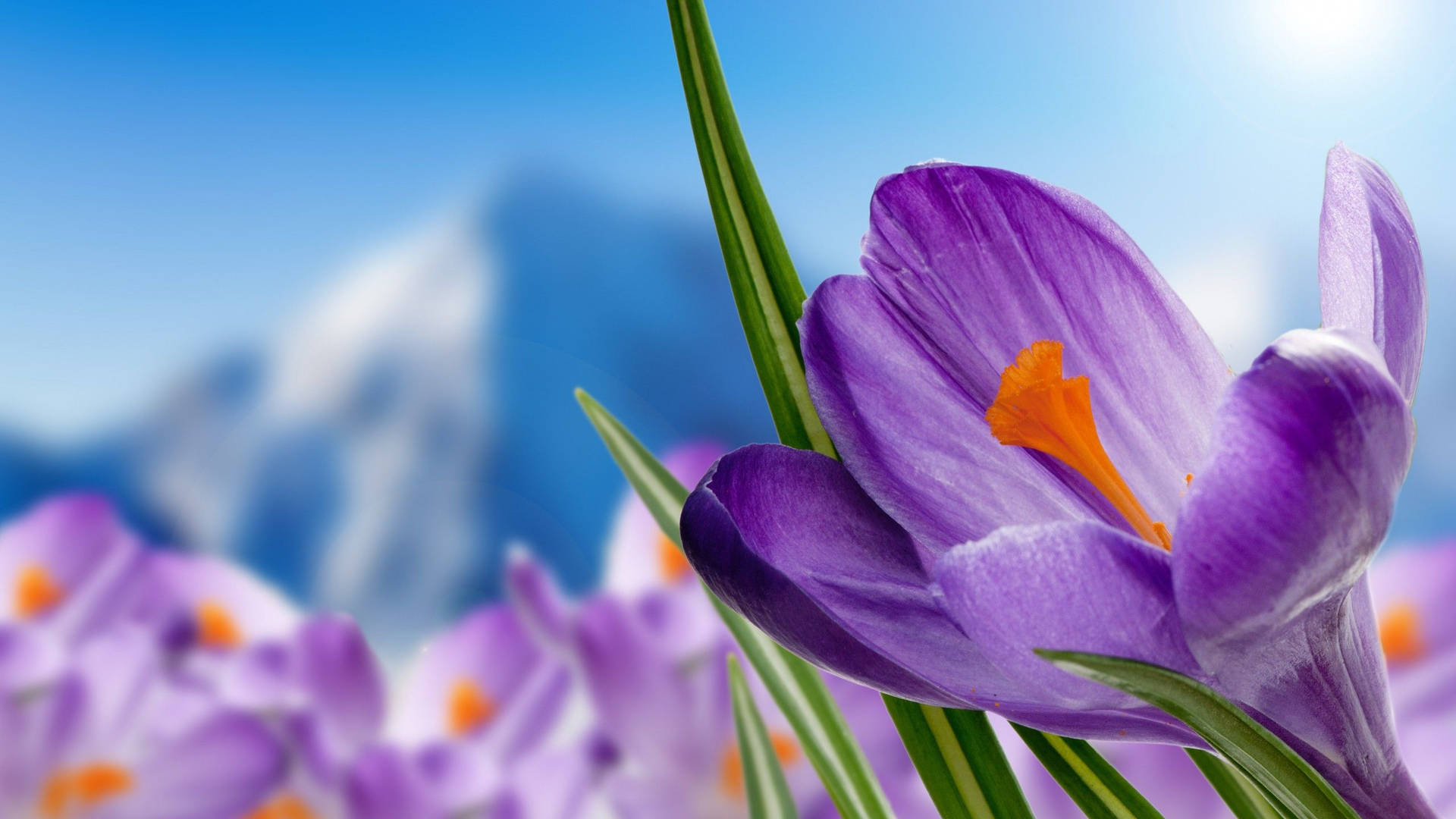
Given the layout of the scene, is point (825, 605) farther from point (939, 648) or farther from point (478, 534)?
point (478, 534)

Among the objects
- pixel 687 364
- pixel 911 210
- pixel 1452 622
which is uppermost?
pixel 911 210

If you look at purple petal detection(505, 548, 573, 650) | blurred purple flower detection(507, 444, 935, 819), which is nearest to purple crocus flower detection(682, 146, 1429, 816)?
blurred purple flower detection(507, 444, 935, 819)

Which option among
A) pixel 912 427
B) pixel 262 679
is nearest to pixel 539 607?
pixel 262 679

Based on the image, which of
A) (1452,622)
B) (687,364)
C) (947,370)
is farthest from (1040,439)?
(687,364)

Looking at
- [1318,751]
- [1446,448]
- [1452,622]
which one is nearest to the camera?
[1318,751]

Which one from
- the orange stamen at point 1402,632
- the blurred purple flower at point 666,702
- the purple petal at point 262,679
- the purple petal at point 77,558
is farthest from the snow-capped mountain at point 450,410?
the orange stamen at point 1402,632

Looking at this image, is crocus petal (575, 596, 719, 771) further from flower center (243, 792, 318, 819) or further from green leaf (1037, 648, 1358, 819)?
green leaf (1037, 648, 1358, 819)

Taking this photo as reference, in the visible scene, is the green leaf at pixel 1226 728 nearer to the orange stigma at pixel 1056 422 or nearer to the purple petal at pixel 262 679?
the orange stigma at pixel 1056 422
